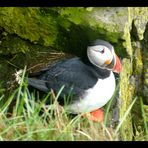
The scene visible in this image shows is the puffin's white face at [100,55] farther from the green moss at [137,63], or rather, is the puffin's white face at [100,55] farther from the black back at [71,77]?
the green moss at [137,63]

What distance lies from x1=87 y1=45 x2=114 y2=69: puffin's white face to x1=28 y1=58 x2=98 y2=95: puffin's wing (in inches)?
2.7

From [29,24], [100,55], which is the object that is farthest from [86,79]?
[29,24]

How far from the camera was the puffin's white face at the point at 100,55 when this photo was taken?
392 centimetres

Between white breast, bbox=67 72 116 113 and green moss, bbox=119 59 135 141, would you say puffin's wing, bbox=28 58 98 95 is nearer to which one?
white breast, bbox=67 72 116 113

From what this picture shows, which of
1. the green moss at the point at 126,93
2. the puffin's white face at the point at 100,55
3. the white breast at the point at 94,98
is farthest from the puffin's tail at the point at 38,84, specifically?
the green moss at the point at 126,93

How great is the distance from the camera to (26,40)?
4.52m

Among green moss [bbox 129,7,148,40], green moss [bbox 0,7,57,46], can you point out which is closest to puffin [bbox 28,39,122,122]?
green moss [bbox 0,7,57,46]

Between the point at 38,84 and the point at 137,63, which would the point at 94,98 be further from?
the point at 137,63

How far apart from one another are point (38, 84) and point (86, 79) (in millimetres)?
320

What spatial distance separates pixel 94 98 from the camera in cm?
385

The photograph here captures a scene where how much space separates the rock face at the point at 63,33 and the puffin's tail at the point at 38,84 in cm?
40

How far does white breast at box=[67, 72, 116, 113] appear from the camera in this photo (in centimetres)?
383
